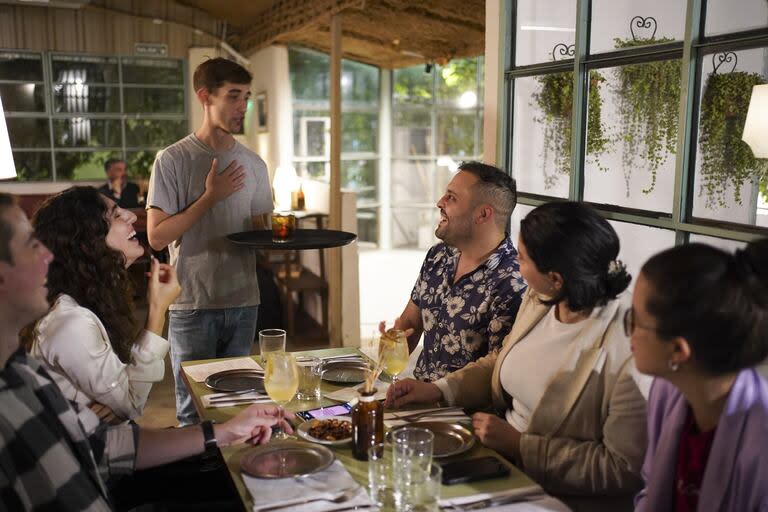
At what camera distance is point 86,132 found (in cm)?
846

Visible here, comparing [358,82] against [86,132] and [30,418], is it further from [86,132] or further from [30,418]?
[30,418]

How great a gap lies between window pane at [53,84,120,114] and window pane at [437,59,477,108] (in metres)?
3.96

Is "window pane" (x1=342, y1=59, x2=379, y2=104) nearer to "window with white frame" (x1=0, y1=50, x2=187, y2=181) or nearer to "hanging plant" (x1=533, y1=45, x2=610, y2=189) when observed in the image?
"window with white frame" (x1=0, y1=50, x2=187, y2=181)

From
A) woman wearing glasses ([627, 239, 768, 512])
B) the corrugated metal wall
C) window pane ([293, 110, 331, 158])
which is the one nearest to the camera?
woman wearing glasses ([627, 239, 768, 512])

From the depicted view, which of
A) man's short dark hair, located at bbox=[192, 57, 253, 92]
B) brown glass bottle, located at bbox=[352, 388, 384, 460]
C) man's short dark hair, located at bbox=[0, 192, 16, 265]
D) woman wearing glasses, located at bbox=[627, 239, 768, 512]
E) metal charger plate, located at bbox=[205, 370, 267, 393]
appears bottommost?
metal charger plate, located at bbox=[205, 370, 267, 393]

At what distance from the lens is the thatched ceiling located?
555 cm

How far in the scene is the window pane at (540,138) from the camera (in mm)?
2699

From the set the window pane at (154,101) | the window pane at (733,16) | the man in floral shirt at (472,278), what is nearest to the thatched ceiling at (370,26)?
the window pane at (154,101)

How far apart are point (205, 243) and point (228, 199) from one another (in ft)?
0.61

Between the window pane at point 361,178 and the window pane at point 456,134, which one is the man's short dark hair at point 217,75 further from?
the window pane at point 456,134

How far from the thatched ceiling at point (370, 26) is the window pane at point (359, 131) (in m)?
0.71

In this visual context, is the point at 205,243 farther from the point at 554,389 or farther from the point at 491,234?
the point at 554,389

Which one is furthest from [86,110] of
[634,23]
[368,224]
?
[634,23]

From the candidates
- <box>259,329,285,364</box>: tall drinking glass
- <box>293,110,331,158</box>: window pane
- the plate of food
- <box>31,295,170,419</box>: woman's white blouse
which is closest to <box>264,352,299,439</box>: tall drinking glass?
the plate of food
